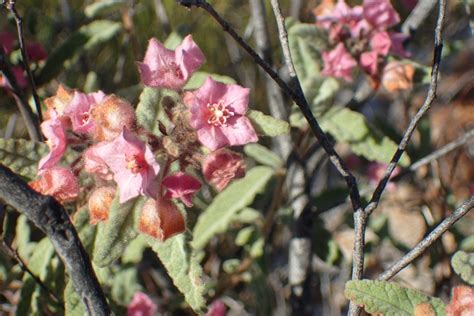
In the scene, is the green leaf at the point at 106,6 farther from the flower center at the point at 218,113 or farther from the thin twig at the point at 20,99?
the flower center at the point at 218,113

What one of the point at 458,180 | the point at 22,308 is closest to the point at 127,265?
the point at 22,308

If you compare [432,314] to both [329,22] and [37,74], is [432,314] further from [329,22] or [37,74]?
[37,74]

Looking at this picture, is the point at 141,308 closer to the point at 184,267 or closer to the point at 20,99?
the point at 184,267

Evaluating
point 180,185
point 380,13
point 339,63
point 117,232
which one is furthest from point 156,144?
point 380,13

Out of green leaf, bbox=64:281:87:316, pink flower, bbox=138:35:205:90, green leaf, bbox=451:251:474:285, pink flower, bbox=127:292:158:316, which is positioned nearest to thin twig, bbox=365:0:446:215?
green leaf, bbox=451:251:474:285

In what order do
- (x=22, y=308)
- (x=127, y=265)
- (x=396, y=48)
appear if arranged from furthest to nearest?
(x=127, y=265) → (x=396, y=48) → (x=22, y=308)
